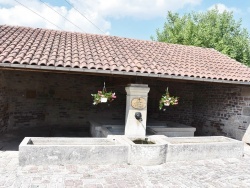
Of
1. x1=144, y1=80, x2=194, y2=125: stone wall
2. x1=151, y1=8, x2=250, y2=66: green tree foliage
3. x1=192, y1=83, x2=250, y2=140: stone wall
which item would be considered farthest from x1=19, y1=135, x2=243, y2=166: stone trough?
x1=151, y1=8, x2=250, y2=66: green tree foliage

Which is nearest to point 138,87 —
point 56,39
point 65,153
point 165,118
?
point 65,153

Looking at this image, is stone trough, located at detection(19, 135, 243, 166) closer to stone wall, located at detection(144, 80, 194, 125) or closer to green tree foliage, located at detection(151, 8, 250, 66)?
stone wall, located at detection(144, 80, 194, 125)

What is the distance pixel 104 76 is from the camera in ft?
29.6

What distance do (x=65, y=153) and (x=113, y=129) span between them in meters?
3.28

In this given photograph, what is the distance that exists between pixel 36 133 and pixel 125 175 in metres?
5.22

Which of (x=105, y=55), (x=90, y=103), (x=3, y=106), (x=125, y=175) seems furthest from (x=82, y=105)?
(x=125, y=175)

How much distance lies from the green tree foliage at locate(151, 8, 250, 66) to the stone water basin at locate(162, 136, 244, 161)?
13.2 m

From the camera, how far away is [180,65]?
7.75 m

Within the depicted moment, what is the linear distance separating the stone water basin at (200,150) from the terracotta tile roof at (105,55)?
1.90 meters

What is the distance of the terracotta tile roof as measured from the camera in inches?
239

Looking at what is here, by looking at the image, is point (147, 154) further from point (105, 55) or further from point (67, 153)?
point (105, 55)

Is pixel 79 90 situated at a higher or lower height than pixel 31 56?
lower

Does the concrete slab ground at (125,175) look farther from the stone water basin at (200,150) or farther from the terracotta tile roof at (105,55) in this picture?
the terracotta tile roof at (105,55)

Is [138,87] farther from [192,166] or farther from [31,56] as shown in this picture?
[31,56]
